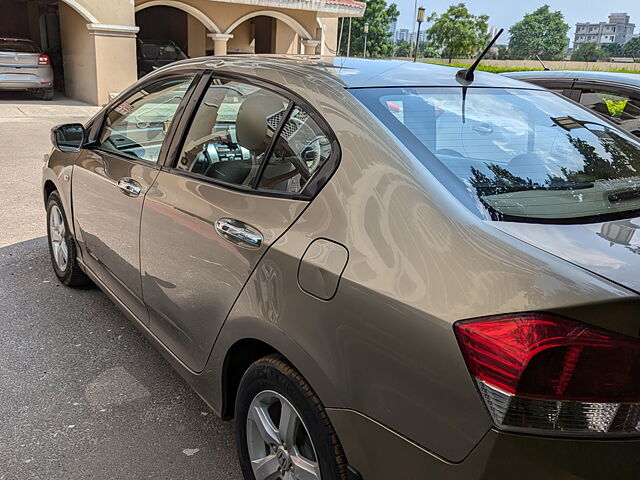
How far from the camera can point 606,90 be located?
5281 millimetres

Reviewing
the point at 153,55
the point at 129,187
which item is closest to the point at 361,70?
the point at 129,187

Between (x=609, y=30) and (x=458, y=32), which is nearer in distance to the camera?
(x=458, y=32)

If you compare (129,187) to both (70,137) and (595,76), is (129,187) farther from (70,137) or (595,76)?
(595,76)

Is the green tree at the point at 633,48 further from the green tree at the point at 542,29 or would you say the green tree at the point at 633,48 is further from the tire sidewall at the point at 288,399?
the tire sidewall at the point at 288,399

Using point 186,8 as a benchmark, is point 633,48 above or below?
above

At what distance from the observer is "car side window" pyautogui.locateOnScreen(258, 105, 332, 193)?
2.03 metres

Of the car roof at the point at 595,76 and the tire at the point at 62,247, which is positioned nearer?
the tire at the point at 62,247

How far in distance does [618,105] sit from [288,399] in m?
5.07

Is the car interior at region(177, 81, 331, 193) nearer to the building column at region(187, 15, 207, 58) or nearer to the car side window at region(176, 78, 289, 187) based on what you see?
the car side window at region(176, 78, 289, 187)

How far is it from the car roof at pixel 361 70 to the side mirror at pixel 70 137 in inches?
45.5

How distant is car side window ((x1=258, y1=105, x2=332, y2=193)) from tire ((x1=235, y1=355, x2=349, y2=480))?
0.63 metres

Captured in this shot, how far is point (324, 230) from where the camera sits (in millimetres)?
1808

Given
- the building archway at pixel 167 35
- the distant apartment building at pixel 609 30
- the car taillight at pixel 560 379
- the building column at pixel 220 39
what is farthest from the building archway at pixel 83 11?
the distant apartment building at pixel 609 30

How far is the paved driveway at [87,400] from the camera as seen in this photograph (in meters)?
2.51
